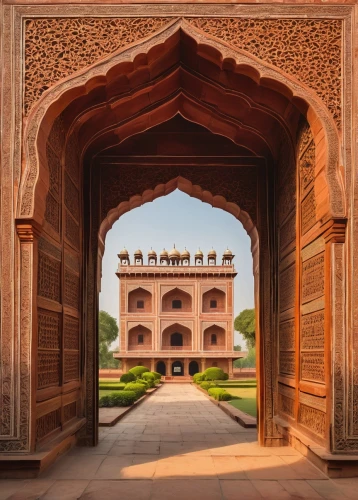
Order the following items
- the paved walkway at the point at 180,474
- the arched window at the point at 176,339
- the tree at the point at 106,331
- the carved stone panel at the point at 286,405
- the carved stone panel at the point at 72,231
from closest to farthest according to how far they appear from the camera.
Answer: the paved walkway at the point at 180,474 < the carved stone panel at the point at 286,405 < the carved stone panel at the point at 72,231 < the arched window at the point at 176,339 < the tree at the point at 106,331

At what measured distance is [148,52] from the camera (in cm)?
533

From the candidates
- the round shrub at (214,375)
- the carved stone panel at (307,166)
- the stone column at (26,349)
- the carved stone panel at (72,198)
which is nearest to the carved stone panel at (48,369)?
the stone column at (26,349)

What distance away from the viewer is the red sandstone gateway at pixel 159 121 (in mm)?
4895

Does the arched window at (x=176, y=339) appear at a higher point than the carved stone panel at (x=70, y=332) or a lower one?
lower

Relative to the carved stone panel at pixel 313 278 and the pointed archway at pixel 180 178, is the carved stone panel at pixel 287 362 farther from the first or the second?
the carved stone panel at pixel 313 278

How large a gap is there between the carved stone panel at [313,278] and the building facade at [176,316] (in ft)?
98.9

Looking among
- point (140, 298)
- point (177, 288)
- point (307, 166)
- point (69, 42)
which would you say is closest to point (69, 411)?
point (307, 166)

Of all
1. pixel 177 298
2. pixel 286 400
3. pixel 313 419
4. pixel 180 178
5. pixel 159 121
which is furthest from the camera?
pixel 177 298

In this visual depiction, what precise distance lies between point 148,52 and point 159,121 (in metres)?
1.57

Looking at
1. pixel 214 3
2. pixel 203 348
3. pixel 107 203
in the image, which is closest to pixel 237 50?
pixel 214 3

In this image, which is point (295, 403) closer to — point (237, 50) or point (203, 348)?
point (237, 50)

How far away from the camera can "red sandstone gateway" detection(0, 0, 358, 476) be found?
4895 mm

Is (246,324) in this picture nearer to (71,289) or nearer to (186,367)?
(186,367)

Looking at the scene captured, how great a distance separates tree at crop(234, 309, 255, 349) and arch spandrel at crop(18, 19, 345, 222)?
39.4 metres
